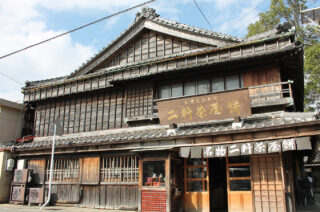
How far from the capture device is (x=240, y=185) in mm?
11047

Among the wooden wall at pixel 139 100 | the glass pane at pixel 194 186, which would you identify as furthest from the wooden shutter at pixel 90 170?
the glass pane at pixel 194 186

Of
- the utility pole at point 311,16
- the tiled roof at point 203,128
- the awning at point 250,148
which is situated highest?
the utility pole at point 311,16

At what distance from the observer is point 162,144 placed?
39.4 feet

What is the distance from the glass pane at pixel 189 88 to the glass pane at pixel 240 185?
482 cm

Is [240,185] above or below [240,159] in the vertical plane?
below

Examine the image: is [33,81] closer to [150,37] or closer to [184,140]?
[150,37]

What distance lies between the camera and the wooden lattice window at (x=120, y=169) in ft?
42.9

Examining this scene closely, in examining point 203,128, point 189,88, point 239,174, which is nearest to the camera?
point 239,174

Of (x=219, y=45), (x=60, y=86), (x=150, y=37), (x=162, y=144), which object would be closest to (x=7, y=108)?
(x=60, y=86)

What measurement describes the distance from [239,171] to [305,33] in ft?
71.7

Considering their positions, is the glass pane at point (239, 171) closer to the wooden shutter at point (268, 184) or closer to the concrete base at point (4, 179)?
the wooden shutter at point (268, 184)

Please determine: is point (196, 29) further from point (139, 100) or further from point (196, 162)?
point (196, 162)

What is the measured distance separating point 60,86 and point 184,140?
1001cm

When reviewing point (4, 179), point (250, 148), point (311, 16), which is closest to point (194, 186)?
point (250, 148)
